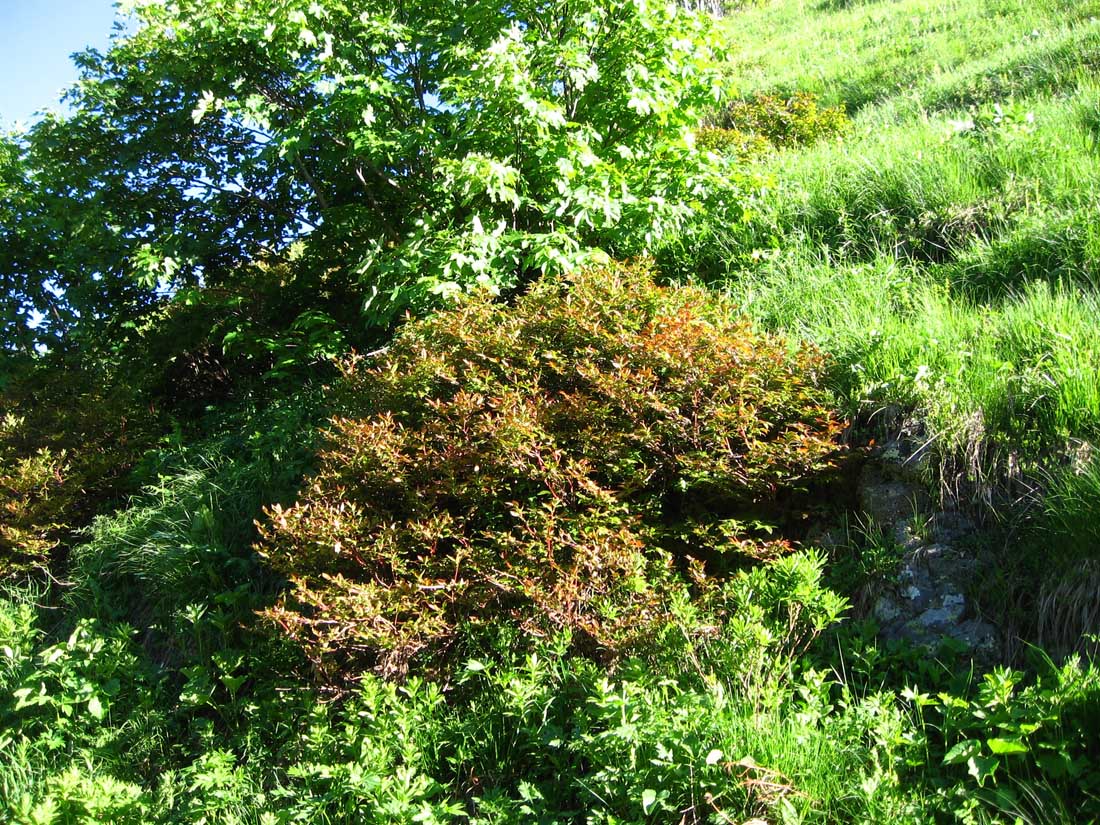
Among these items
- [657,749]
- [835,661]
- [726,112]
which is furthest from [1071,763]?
[726,112]

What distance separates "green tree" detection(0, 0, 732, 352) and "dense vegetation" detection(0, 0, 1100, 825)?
0.04 metres

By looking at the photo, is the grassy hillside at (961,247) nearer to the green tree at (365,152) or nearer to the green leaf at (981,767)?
the green tree at (365,152)

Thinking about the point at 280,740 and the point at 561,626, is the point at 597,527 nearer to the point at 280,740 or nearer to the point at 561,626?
the point at 561,626

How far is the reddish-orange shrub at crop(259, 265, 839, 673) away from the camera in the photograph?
363 centimetres

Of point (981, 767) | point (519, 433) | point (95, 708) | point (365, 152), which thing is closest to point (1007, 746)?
point (981, 767)

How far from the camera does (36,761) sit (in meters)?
4.11

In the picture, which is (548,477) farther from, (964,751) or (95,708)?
(95,708)

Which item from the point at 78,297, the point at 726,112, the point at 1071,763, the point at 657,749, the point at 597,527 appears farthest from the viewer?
the point at 726,112

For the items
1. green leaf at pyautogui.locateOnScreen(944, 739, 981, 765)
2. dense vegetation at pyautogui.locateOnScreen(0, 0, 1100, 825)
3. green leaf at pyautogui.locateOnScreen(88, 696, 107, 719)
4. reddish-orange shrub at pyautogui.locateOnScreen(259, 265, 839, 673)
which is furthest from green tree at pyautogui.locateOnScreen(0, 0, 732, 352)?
green leaf at pyautogui.locateOnScreen(944, 739, 981, 765)

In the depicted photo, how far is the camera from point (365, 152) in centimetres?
594

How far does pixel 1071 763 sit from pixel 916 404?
1.94 m

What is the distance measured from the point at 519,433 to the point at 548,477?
0.27m

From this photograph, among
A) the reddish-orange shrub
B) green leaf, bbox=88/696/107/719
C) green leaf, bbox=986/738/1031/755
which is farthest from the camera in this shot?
green leaf, bbox=88/696/107/719

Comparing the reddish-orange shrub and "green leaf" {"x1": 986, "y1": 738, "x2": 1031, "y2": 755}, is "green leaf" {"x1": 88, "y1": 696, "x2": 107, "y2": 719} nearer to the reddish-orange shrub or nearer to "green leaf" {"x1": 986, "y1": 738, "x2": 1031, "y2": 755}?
the reddish-orange shrub
